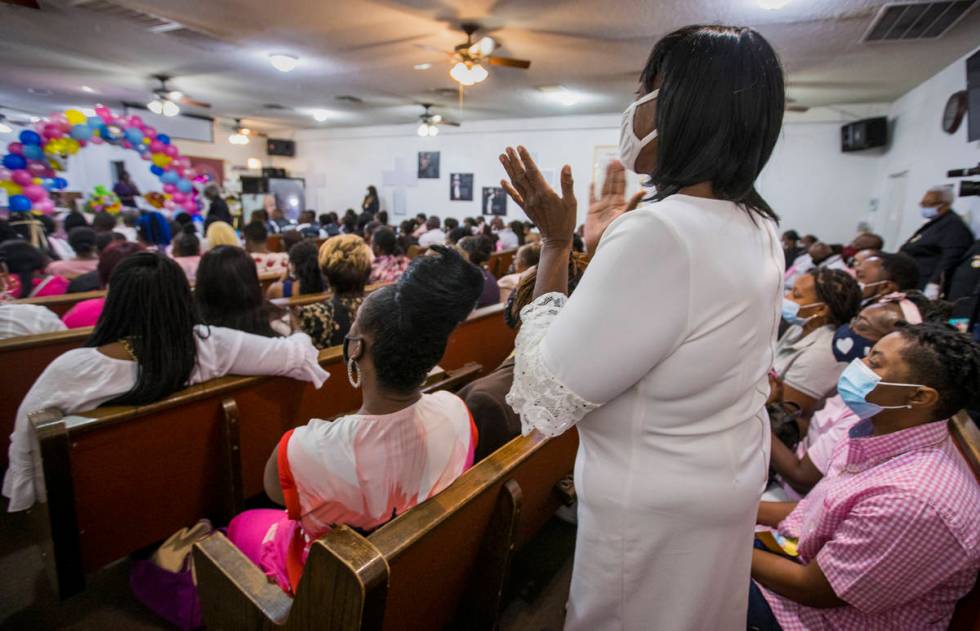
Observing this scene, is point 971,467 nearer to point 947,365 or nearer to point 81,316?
point 947,365

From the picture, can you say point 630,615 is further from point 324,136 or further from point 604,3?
point 324,136

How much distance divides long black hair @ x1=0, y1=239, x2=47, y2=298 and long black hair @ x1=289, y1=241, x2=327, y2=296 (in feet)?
6.83

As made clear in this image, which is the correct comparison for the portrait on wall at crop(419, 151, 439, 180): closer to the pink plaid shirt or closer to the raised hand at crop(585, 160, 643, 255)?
the raised hand at crop(585, 160, 643, 255)

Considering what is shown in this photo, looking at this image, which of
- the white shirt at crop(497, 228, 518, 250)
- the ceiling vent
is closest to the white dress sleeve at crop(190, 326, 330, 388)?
the ceiling vent

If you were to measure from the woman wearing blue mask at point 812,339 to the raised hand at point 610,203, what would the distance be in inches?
60.2

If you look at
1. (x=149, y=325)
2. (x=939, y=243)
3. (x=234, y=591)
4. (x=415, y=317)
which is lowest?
(x=234, y=591)

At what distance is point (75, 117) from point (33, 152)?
24.6 inches

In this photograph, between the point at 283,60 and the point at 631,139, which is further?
the point at 283,60

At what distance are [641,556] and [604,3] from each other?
4271 mm

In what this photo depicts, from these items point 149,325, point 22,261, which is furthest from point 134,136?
point 149,325

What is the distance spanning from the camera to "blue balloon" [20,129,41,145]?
556 centimetres

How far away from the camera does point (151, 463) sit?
58.1 inches

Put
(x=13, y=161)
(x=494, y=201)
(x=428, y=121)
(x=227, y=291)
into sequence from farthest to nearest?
(x=494, y=201) < (x=428, y=121) < (x=13, y=161) < (x=227, y=291)

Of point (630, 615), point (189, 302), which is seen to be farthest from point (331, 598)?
point (189, 302)
